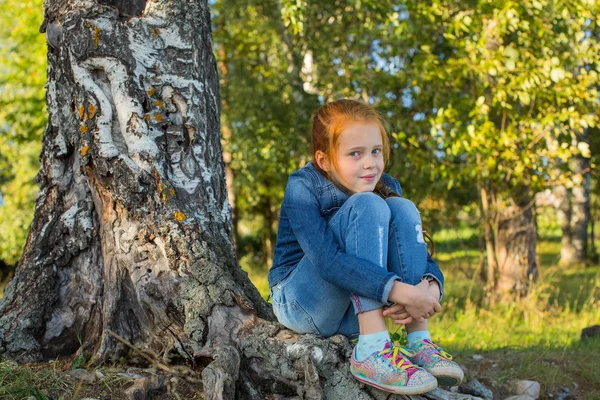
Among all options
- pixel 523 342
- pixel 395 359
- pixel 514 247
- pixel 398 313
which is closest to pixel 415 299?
pixel 398 313

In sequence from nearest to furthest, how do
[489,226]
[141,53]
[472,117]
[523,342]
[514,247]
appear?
[141,53], [523,342], [472,117], [514,247], [489,226]

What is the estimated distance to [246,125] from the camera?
10648 millimetres

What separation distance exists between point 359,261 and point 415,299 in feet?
0.91

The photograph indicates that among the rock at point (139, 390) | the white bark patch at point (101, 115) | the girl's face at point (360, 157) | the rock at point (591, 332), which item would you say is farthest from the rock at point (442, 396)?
the rock at point (591, 332)

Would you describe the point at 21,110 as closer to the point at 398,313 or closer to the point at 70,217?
the point at 70,217

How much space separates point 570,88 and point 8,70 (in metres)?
12.9

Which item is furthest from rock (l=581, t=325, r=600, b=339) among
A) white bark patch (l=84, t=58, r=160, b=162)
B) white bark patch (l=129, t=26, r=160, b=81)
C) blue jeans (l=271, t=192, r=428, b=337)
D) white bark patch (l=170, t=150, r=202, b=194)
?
white bark patch (l=129, t=26, r=160, b=81)

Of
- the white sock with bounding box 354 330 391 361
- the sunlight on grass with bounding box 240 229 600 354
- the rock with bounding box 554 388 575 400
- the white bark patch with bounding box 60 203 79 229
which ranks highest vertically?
the white bark patch with bounding box 60 203 79 229

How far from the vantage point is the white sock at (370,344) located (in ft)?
8.24

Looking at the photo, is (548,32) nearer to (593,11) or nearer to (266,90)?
(593,11)

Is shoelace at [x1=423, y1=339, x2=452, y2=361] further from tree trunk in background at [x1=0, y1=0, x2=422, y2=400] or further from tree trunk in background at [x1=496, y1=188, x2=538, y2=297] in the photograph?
tree trunk in background at [x1=496, y1=188, x2=538, y2=297]

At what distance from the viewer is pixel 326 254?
102 inches

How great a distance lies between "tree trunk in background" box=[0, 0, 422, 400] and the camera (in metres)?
2.89

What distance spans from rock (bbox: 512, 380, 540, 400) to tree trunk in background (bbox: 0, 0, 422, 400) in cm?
142
